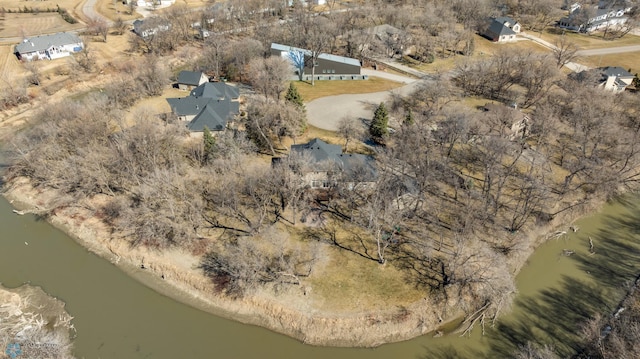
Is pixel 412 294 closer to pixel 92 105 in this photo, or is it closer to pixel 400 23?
pixel 92 105

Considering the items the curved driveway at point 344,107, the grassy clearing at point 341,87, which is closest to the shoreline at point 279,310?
the curved driveway at point 344,107

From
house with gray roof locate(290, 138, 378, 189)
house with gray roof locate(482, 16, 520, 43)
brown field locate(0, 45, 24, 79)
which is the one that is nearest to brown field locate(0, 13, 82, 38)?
brown field locate(0, 45, 24, 79)

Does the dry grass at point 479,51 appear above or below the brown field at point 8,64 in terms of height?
above

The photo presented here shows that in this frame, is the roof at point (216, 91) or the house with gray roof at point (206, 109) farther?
the roof at point (216, 91)

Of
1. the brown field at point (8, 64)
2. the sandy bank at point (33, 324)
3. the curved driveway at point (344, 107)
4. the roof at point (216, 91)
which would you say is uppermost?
the roof at point (216, 91)

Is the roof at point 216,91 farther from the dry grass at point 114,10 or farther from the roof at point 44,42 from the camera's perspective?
the dry grass at point 114,10

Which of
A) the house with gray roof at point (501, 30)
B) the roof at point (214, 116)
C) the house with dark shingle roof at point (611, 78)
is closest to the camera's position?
the roof at point (214, 116)

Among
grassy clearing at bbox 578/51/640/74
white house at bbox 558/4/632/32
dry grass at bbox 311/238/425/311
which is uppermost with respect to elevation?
white house at bbox 558/4/632/32

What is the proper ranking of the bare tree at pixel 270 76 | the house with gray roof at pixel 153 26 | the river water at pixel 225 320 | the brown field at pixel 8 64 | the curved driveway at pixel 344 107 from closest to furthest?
the river water at pixel 225 320, the curved driveway at pixel 344 107, the bare tree at pixel 270 76, the brown field at pixel 8 64, the house with gray roof at pixel 153 26

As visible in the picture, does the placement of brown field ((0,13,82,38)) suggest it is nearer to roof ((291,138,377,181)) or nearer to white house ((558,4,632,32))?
roof ((291,138,377,181))
